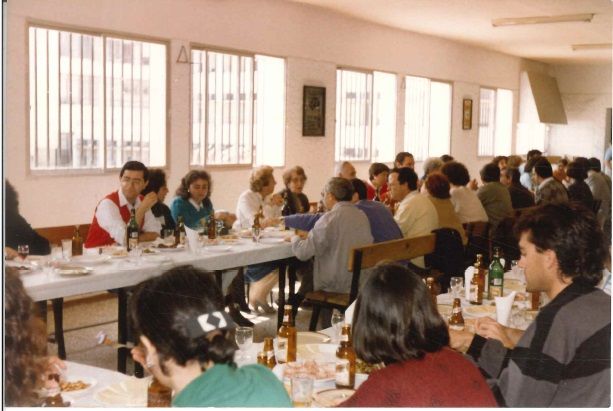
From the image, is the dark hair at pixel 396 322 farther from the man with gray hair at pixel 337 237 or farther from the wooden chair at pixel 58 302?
the man with gray hair at pixel 337 237

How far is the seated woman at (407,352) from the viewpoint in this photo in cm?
158

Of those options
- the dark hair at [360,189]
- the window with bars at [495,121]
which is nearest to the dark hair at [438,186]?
the dark hair at [360,189]

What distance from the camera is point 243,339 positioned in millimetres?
2244

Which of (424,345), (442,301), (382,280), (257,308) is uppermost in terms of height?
(382,280)

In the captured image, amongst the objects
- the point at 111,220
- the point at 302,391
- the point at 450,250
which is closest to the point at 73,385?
the point at 302,391

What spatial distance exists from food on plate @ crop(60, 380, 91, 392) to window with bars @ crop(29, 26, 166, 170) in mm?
3121

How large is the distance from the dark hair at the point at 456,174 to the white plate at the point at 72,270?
11.0ft

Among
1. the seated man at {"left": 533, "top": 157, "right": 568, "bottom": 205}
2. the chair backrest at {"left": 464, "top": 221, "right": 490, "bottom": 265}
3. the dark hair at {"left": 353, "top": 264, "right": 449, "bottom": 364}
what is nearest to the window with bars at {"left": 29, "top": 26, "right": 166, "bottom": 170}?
the chair backrest at {"left": 464, "top": 221, "right": 490, "bottom": 265}

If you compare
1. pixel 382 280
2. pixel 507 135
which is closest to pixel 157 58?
pixel 382 280

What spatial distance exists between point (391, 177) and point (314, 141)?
9.12 feet

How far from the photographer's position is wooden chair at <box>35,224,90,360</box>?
3.88 meters

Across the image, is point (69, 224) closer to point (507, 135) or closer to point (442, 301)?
point (442, 301)

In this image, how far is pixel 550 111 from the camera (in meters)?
10.9

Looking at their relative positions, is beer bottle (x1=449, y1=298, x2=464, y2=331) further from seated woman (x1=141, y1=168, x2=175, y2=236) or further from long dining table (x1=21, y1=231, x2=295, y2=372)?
seated woman (x1=141, y1=168, x2=175, y2=236)
